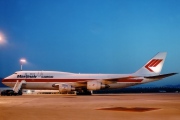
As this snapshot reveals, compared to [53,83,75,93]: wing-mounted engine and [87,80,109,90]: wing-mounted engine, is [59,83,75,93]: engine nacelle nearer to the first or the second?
[53,83,75,93]: wing-mounted engine

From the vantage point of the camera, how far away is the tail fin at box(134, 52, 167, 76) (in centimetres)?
5091

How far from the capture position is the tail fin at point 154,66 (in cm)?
5091

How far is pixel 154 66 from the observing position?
51031 mm

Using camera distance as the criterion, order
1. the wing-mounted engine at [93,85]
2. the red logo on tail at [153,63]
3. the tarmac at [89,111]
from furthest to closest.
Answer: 1. the red logo on tail at [153,63]
2. the wing-mounted engine at [93,85]
3. the tarmac at [89,111]

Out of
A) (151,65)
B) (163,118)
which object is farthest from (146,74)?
(163,118)

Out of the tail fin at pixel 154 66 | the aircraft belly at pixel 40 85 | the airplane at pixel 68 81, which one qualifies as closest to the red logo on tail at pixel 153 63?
the tail fin at pixel 154 66

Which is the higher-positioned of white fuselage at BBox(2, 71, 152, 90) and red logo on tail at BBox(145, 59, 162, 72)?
red logo on tail at BBox(145, 59, 162, 72)

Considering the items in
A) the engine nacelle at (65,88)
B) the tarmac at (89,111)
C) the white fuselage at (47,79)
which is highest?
the white fuselage at (47,79)

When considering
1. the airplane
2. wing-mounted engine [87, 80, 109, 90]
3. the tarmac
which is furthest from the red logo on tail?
the tarmac

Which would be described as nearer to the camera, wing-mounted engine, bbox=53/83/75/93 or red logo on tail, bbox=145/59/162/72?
wing-mounted engine, bbox=53/83/75/93

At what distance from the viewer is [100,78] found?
159 feet

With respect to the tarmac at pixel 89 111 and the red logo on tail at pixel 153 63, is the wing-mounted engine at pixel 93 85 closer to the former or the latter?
the red logo on tail at pixel 153 63

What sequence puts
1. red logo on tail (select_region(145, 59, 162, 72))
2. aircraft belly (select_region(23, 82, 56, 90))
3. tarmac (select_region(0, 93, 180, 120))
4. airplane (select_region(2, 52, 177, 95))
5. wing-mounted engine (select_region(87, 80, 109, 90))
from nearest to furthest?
tarmac (select_region(0, 93, 180, 120)) < wing-mounted engine (select_region(87, 80, 109, 90)) < airplane (select_region(2, 52, 177, 95)) < aircraft belly (select_region(23, 82, 56, 90)) < red logo on tail (select_region(145, 59, 162, 72))

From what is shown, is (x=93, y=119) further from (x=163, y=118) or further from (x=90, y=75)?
(x=90, y=75)
